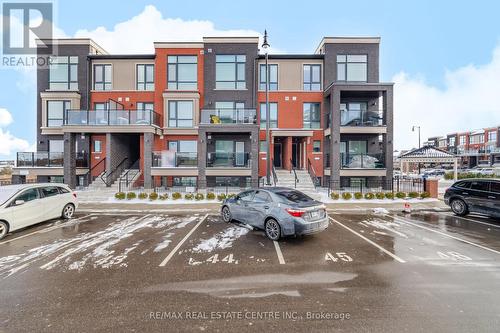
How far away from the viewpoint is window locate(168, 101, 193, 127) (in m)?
20.7

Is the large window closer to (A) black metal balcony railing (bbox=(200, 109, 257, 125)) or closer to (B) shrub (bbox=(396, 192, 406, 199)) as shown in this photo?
(A) black metal balcony railing (bbox=(200, 109, 257, 125))

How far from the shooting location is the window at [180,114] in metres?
20.7

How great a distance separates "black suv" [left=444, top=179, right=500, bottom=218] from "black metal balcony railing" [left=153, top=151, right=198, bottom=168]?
1559 cm

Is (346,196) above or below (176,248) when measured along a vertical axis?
above

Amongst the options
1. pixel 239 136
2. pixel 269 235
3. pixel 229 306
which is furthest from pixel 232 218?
pixel 239 136

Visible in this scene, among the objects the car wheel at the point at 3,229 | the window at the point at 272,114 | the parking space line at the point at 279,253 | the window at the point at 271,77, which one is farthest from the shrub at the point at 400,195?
the car wheel at the point at 3,229

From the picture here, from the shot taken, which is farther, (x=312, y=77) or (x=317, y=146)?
(x=312, y=77)

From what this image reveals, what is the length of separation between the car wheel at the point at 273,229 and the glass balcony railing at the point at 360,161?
12.5m

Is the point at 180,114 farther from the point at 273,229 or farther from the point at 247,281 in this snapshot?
the point at 247,281

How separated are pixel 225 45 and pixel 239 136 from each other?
7788 mm

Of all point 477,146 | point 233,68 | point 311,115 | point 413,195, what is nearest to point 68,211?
point 233,68

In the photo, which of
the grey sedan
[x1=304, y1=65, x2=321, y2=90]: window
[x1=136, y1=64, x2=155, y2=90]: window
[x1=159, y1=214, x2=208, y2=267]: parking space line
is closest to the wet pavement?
[x1=159, y1=214, x2=208, y2=267]: parking space line

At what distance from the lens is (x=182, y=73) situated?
21.2 m

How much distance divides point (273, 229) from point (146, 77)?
1968 centimetres
